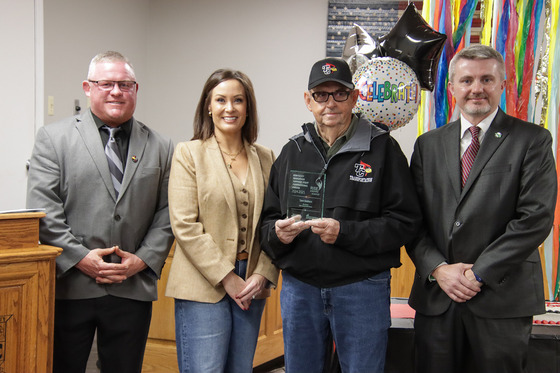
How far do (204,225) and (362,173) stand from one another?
60 centimetres

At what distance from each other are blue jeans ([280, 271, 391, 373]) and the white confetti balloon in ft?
2.82

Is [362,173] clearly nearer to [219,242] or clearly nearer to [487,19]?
[219,242]

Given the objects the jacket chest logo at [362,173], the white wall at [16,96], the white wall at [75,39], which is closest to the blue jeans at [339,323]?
the jacket chest logo at [362,173]

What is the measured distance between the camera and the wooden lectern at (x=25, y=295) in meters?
1.93

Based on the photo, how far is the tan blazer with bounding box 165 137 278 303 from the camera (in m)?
2.08

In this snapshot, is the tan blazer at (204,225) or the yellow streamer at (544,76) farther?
the yellow streamer at (544,76)

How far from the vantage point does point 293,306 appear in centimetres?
201

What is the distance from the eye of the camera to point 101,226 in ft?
7.06

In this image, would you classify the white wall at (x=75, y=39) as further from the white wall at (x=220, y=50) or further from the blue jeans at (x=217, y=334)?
the blue jeans at (x=217, y=334)

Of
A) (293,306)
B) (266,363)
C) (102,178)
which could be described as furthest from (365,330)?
(266,363)

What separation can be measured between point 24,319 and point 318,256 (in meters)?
0.99

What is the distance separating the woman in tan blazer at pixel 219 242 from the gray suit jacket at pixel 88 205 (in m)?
0.14

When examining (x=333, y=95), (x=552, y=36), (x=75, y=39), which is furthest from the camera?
(x=75, y=39)

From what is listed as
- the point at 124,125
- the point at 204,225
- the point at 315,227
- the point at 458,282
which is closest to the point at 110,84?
the point at 124,125
